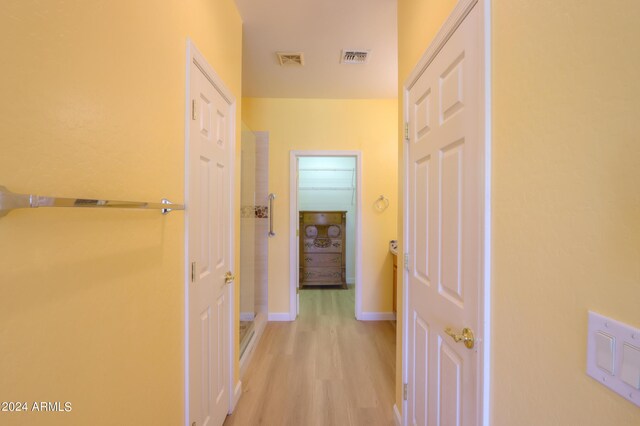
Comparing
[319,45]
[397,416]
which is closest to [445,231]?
[397,416]

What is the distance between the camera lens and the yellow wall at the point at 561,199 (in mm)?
465

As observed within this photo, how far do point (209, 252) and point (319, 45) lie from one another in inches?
76.2

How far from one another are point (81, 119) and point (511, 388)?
4.31 feet

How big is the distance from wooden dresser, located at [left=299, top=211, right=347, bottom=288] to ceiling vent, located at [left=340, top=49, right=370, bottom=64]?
2624mm

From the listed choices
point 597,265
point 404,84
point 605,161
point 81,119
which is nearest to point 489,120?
point 605,161

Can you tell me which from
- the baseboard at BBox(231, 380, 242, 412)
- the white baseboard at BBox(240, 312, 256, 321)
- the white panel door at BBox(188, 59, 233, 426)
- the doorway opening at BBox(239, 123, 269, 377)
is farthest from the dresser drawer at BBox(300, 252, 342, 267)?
the white panel door at BBox(188, 59, 233, 426)

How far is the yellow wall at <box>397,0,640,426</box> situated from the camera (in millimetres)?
465

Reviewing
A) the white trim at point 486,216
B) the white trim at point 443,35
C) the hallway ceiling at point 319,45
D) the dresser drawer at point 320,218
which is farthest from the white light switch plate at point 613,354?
the dresser drawer at point 320,218

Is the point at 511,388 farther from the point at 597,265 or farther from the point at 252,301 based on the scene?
the point at 252,301

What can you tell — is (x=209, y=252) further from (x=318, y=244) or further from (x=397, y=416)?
(x=318, y=244)

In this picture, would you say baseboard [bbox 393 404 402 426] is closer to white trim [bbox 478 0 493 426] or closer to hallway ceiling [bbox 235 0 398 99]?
white trim [bbox 478 0 493 426]

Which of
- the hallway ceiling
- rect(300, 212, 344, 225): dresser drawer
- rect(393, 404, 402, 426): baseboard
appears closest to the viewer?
rect(393, 404, 402, 426): baseboard

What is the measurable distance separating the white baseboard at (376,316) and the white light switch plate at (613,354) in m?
3.08

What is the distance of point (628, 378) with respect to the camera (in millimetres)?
450
